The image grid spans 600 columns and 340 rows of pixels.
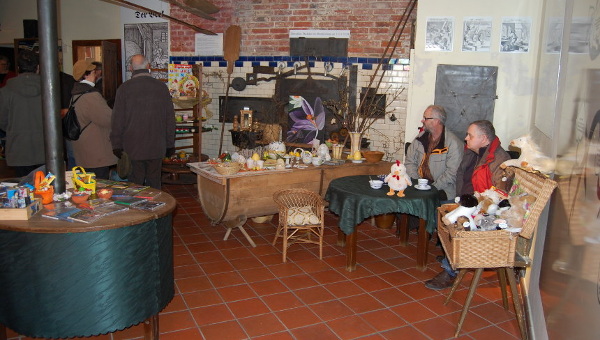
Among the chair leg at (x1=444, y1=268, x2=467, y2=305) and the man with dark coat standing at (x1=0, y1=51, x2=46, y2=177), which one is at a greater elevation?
the man with dark coat standing at (x1=0, y1=51, x2=46, y2=177)

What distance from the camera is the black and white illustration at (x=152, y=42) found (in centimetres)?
945

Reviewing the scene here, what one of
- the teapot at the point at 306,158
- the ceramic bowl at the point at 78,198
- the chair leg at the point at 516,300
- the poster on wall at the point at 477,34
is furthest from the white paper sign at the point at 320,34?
the ceramic bowl at the point at 78,198

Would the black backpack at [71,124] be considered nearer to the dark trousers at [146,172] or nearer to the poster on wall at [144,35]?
the dark trousers at [146,172]

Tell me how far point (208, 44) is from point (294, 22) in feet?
5.62

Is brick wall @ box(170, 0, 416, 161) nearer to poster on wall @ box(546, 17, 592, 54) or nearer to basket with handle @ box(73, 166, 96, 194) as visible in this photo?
poster on wall @ box(546, 17, 592, 54)

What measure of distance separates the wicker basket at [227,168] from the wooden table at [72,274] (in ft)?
6.87

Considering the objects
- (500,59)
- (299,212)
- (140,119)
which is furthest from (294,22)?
(299,212)

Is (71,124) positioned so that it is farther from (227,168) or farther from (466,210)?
(466,210)

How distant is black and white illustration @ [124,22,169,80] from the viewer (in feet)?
31.0

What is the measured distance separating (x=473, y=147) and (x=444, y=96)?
6.62ft

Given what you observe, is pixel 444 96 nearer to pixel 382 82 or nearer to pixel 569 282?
pixel 382 82

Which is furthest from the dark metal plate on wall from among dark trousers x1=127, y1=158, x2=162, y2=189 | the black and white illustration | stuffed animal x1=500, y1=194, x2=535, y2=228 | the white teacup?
the black and white illustration

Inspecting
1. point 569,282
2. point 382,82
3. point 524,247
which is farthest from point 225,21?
point 569,282

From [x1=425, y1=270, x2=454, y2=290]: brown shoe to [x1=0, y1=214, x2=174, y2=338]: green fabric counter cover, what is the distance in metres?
2.59
